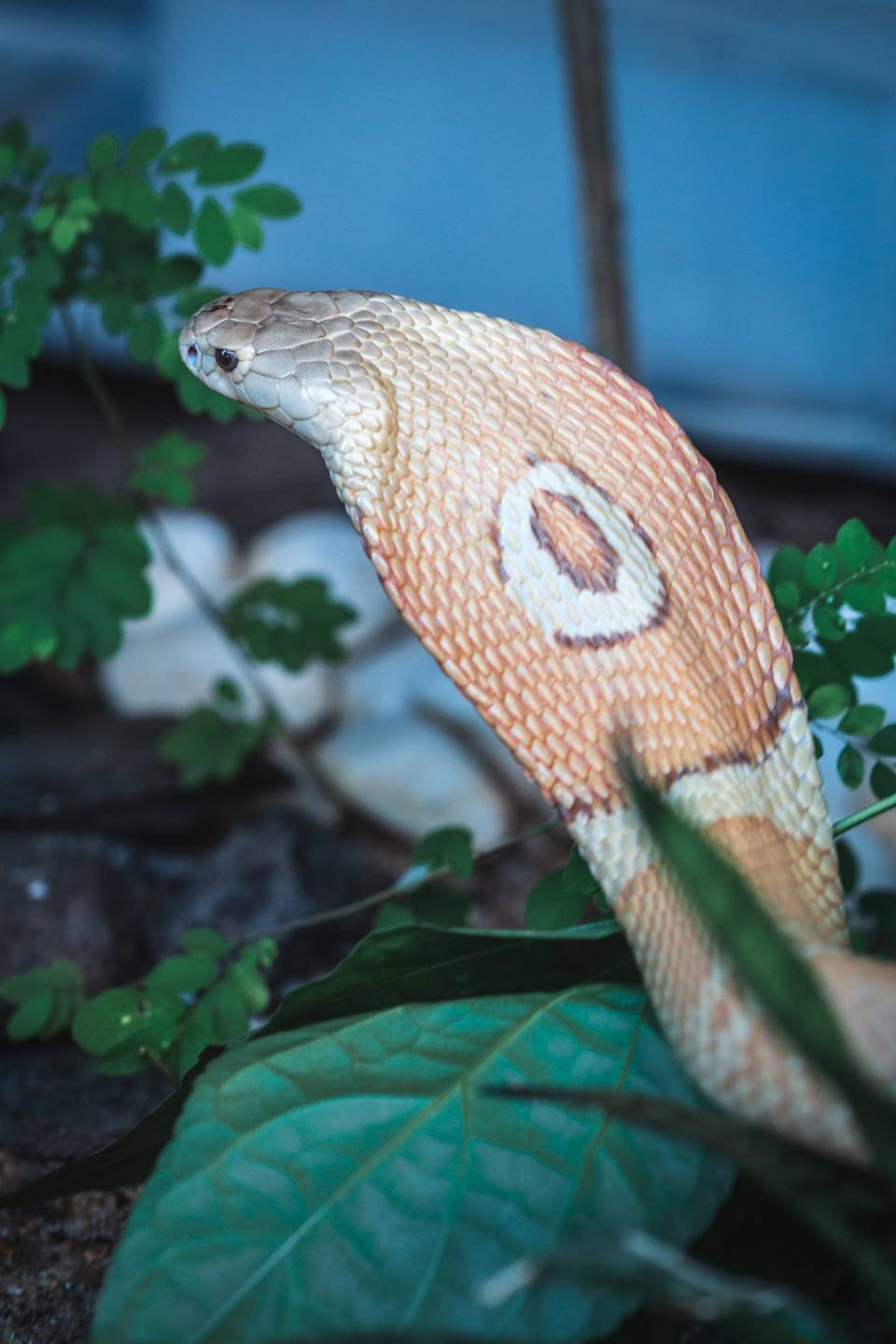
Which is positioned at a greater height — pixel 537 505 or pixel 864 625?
pixel 537 505

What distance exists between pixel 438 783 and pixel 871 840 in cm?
58

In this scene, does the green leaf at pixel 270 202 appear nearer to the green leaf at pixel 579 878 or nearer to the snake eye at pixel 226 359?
A: the snake eye at pixel 226 359

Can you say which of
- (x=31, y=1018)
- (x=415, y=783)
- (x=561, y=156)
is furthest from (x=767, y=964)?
(x=561, y=156)

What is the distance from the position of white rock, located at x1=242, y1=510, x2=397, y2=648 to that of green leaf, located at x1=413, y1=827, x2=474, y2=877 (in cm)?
97

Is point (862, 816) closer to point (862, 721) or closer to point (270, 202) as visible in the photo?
point (862, 721)

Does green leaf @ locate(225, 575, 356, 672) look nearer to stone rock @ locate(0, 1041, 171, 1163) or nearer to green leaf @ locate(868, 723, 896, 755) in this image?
stone rock @ locate(0, 1041, 171, 1163)

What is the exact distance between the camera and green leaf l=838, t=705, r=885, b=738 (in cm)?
97

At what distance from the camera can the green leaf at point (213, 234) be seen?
3.65 feet

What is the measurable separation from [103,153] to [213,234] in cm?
13

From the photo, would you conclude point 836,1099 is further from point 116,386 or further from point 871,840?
point 116,386

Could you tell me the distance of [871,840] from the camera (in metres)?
1.68

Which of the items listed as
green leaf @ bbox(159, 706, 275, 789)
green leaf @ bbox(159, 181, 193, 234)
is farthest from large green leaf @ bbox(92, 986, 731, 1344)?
green leaf @ bbox(159, 706, 275, 789)

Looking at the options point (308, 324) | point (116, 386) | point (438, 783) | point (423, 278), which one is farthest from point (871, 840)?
point (116, 386)

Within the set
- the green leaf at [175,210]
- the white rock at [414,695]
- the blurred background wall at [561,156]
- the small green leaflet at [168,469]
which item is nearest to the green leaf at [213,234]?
the green leaf at [175,210]
